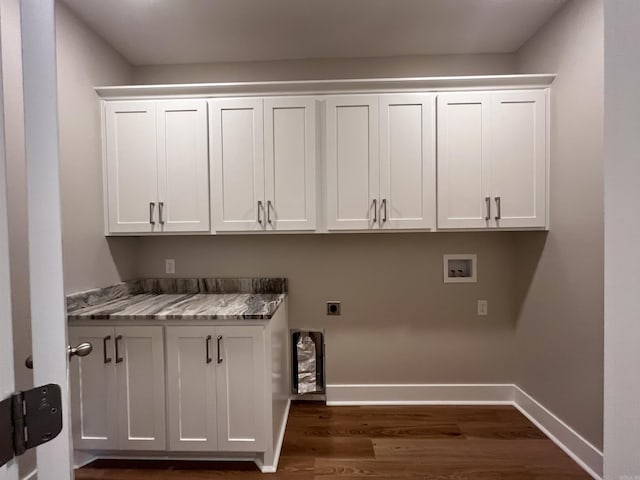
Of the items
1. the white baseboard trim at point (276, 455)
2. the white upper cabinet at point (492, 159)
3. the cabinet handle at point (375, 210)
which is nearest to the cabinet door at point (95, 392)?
the white baseboard trim at point (276, 455)

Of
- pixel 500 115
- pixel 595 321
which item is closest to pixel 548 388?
pixel 595 321

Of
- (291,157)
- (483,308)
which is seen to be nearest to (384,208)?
(291,157)

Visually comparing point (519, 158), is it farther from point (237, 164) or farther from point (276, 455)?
point (276, 455)

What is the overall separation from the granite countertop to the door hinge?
127cm

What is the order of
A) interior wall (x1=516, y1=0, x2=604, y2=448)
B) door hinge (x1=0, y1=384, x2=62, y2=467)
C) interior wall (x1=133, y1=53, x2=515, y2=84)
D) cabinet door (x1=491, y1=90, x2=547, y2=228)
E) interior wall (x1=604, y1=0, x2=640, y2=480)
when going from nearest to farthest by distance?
door hinge (x1=0, y1=384, x2=62, y2=467) < interior wall (x1=604, y1=0, x2=640, y2=480) < interior wall (x1=516, y1=0, x2=604, y2=448) < cabinet door (x1=491, y1=90, x2=547, y2=228) < interior wall (x1=133, y1=53, x2=515, y2=84)

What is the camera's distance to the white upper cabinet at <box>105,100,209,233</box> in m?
2.14

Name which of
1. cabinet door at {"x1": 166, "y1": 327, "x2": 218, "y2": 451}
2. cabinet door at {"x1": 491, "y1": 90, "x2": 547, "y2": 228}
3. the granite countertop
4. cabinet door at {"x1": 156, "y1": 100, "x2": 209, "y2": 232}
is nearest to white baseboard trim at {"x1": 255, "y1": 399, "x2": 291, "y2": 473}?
cabinet door at {"x1": 166, "y1": 327, "x2": 218, "y2": 451}

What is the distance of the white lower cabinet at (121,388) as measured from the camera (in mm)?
1803

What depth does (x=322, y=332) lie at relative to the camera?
8.27 feet

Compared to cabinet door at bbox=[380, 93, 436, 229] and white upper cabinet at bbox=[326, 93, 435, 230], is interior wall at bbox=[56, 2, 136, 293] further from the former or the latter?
cabinet door at bbox=[380, 93, 436, 229]

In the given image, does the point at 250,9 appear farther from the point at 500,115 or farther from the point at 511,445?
the point at 511,445

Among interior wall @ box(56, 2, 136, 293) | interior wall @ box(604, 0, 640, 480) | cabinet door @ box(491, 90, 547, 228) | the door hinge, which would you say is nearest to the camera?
the door hinge

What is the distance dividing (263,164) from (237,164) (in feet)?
0.60

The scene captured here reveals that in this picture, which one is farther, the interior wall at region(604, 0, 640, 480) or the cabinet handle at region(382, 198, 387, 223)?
the cabinet handle at region(382, 198, 387, 223)
